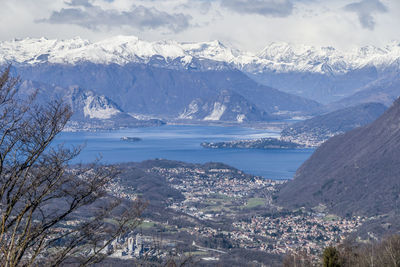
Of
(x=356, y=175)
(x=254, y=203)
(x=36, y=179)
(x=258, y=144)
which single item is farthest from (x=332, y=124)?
(x=36, y=179)

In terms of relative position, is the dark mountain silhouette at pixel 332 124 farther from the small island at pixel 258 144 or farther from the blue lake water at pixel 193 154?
the blue lake water at pixel 193 154

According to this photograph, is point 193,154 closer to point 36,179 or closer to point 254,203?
point 254,203

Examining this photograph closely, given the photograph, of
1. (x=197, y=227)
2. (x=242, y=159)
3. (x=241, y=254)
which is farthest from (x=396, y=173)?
(x=242, y=159)

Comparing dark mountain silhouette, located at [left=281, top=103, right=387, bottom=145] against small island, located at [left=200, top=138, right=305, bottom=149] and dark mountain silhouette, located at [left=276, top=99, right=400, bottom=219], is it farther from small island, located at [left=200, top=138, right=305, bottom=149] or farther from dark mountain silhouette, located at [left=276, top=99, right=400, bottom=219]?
dark mountain silhouette, located at [left=276, top=99, right=400, bottom=219]

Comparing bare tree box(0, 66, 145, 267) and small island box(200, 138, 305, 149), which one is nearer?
bare tree box(0, 66, 145, 267)

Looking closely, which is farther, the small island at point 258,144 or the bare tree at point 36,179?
the small island at point 258,144

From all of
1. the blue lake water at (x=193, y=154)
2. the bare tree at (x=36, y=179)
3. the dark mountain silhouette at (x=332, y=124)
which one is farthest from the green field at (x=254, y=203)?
the dark mountain silhouette at (x=332, y=124)

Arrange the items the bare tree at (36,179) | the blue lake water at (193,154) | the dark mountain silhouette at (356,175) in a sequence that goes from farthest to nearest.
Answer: the blue lake water at (193,154)
the dark mountain silhouette at (356,175)
the bare tree at (36,179)

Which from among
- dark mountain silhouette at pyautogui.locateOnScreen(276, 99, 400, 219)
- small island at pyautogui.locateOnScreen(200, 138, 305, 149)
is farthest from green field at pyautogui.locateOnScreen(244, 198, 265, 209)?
small island at pyautogui.locateOnScreen(200, 138, 305, 149)

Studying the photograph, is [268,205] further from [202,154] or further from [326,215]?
[202,154]
